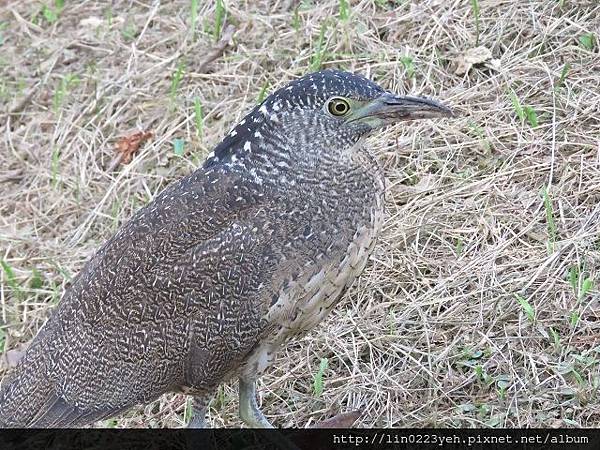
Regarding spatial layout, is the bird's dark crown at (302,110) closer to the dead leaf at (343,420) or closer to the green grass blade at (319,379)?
the green grass blade at (319,379)

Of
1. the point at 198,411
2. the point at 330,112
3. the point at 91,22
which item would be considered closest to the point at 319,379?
the point at 198,411

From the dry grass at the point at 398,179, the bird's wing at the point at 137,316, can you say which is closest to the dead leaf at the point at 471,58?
the dry grass at the point at 398,179

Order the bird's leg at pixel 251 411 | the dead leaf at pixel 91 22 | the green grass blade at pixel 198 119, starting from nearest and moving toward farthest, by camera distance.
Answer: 1. the bird's leg at pixel 251 411
2. the green grass blade at pixel 198 119
3. the dead leaf at pixel 91 22

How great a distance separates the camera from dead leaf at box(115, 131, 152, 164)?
678 centimetres

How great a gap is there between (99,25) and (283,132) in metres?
3.56

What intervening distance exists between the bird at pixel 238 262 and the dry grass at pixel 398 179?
0.88 m

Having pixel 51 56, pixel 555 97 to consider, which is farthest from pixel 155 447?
pixel 51 56

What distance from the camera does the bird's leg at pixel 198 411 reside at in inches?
188

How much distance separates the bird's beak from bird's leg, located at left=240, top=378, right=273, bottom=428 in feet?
4.41

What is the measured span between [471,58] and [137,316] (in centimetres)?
289

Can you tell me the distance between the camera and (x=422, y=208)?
19.4 ft

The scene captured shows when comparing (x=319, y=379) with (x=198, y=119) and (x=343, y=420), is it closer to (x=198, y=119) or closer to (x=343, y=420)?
(x=343, y=420)

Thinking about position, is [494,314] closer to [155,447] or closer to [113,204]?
[155,447]

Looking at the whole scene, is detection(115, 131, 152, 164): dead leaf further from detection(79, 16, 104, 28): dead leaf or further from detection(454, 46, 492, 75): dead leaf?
detection(454, 46, 492, 75): dead leaf
